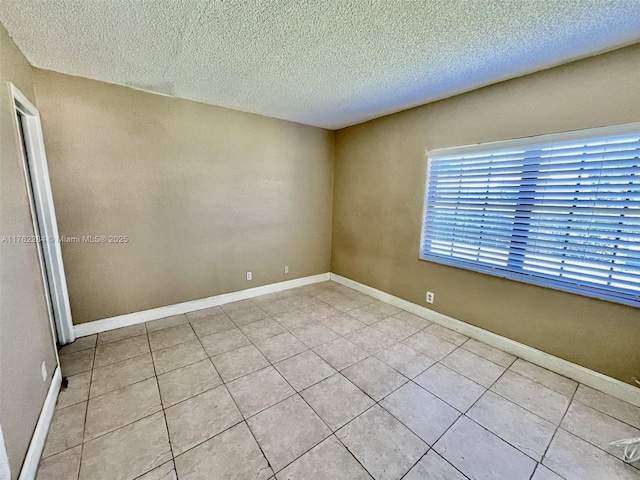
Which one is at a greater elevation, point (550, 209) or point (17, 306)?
point (550, 209)

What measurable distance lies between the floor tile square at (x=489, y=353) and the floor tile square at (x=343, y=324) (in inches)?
43.0

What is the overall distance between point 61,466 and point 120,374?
77 cm

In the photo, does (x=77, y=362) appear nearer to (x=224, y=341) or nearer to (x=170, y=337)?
(x=170, y=337)

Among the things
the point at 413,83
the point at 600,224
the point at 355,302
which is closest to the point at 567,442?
the point at 600,224

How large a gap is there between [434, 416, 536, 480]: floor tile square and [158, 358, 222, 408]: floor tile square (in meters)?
1.67

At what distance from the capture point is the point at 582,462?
1.46 m

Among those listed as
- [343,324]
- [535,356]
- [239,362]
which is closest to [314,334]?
[343,324]

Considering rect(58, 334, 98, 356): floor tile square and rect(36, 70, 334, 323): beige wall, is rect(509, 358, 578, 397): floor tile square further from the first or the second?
rect(58, 334, 98, 356): floor tile square

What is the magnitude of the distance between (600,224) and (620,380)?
3.93ft

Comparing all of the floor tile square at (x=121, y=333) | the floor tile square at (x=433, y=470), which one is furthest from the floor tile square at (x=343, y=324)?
the floor tile square at (x=121, y=333)

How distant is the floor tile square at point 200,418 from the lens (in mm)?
1537

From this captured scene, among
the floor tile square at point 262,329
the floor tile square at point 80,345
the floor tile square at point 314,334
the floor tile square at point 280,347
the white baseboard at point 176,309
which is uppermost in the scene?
the white baseboard at point 176,309

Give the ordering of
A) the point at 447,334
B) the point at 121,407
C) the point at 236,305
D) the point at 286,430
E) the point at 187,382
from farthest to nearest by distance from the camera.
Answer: the point at 236,305, the point at 447,334, the point at 187,382, the point at 121,407, the point at 286,430

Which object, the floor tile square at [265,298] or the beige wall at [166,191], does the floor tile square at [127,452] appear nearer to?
the beige wall at [166,191]
